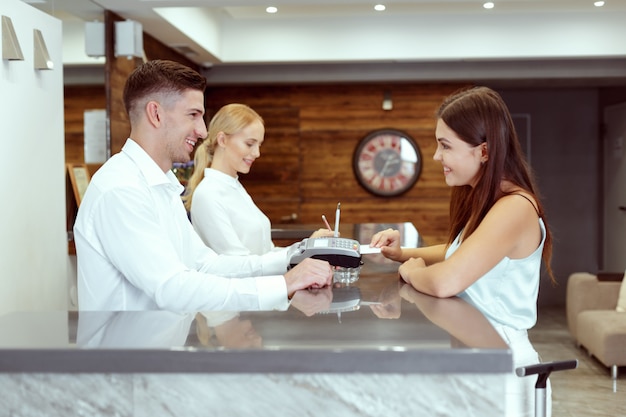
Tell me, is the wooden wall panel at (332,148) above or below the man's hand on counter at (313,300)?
above

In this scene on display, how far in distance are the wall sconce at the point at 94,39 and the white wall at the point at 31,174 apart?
3.65 ft

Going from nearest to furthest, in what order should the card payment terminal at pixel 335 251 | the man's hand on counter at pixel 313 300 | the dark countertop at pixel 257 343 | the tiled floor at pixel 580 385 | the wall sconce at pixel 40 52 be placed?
the dark countertop at pixel 257 343 < the man's hand on counter at pixel 313 300 < the card payment terminal at pixel 335 251 < the wall sconce at pixel 40 52 < the tiled floor at pixel 580 385

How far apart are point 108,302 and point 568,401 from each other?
366cm

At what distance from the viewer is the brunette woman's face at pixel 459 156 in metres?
2.20

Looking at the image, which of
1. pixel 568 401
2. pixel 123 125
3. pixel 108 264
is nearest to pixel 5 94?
pixel 108 264

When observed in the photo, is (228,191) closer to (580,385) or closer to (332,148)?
(580,385)

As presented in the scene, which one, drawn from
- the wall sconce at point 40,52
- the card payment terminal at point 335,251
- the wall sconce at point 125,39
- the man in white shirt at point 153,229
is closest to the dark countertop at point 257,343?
the man in white shirt at point 153,229

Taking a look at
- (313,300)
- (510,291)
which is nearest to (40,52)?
(313,300)

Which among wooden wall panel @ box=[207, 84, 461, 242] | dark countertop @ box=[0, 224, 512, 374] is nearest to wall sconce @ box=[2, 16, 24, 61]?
dark countertop @ box=[0, 224, 512, 374]

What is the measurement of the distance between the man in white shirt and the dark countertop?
21cm

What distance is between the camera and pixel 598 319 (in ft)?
18.7

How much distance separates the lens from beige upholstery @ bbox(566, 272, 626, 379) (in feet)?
17.5

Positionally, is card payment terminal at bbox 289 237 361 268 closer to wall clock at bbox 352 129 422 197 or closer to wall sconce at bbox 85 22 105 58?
wall sconce at bbox 85 22 105 58

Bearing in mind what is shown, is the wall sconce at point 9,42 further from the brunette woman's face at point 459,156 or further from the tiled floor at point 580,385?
the tiled floor at point 580,385
